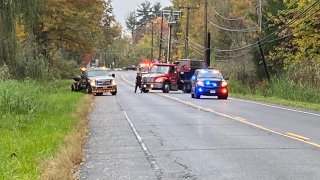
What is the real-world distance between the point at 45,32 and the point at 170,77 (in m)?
11.6

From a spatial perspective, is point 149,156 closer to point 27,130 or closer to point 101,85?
point 27,130

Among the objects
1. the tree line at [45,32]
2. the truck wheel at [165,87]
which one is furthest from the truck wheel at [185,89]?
the tree line at [45,32]

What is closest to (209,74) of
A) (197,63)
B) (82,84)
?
(82,84)

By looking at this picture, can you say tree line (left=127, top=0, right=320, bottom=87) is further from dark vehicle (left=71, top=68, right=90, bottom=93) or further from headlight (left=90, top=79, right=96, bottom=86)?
dark vehicle (left=71, top=68, right=90, bottom=93)

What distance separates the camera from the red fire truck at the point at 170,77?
44375 mm

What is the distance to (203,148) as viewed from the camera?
12039 mm

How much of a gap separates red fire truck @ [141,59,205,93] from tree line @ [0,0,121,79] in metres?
6.98

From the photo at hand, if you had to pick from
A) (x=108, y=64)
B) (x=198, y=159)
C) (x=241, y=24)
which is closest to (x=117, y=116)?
(x=198, y=159)

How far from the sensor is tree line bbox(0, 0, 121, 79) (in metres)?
21.8

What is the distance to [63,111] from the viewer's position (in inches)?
852

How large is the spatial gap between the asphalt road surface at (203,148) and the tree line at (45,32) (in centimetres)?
557

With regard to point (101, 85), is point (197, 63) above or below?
above

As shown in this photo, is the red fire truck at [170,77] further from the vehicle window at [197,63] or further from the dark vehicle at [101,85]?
the dark vehicle at [101,85]

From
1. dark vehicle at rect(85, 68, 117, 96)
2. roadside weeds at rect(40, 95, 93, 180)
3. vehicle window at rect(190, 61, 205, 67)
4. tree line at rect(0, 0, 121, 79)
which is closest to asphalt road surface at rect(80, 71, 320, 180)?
roadside weeds at rect(40, 95, 93, 180)
